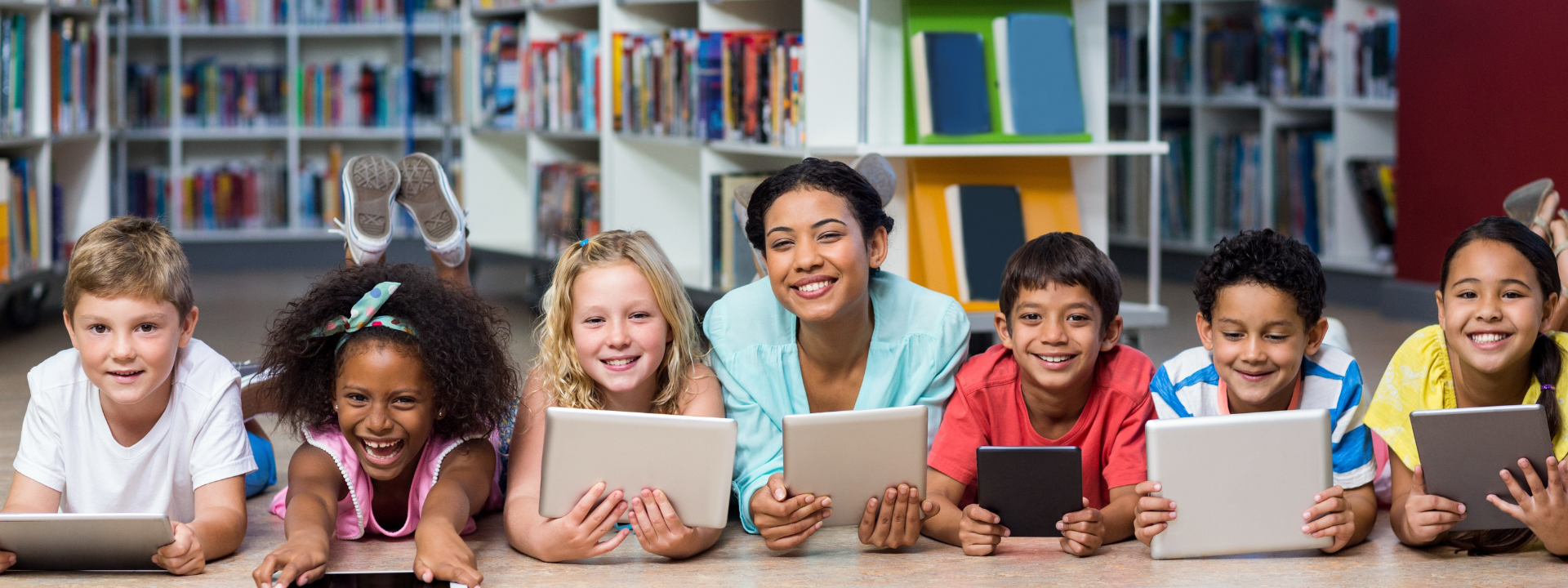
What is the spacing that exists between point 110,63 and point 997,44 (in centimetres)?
372

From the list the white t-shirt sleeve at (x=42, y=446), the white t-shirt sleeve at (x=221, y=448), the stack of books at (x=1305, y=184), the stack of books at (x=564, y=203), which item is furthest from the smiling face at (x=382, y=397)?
the stack of books at (x=1305, y=184)

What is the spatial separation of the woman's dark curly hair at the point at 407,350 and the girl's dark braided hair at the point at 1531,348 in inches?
47.0

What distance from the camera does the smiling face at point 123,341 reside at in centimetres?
160

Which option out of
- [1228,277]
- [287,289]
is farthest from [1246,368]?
[287,289]

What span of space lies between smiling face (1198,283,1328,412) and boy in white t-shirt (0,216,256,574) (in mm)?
1212

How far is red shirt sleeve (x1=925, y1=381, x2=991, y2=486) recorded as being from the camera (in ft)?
5.74

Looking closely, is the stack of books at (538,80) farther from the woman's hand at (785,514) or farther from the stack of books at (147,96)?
the woman's hand at (785,514)

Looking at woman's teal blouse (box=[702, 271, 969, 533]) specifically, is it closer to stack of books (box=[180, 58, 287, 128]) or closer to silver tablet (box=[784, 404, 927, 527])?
silver tablet (box=[784, 404, 927, 527])

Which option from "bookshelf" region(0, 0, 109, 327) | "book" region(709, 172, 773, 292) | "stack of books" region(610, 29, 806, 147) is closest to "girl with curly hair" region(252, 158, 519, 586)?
"stack of books" region(610, 29, 806, 147)

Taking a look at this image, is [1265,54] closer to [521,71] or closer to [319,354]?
[521,71]

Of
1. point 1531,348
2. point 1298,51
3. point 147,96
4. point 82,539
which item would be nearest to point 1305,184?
point 1298,51

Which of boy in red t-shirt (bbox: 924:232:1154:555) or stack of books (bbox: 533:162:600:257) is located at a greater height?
stack of books (bbox: 533:162:600:257)

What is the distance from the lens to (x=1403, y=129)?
4062mm

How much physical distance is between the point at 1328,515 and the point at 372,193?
5.29 ft
